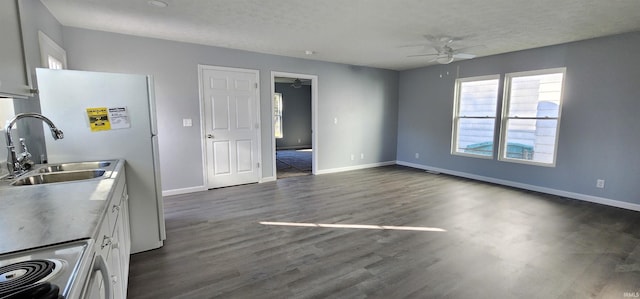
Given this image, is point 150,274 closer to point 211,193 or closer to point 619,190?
point 211,193

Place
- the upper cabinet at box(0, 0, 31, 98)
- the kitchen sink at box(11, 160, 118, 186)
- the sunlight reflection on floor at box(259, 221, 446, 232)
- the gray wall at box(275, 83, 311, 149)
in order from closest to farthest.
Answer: the upper cabinet at box(0, 0, 31, 98) < the kitchen sink at box(11, 160, 118, 186) < the sunlight reflection on floor at box(259, 221, 446, 232) < the gray wall at box(275, 83, 311, 149)

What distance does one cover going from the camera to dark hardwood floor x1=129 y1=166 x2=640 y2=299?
212 centimetres

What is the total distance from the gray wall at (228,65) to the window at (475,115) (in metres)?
1.62

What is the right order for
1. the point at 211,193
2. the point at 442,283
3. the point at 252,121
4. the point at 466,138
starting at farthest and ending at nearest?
the point at 466,138 < the point at 252,121 < the point at 211,193 < the point at 442,283

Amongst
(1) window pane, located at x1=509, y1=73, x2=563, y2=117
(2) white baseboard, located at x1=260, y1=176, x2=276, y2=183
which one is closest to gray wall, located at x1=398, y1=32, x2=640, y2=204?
(1) window pane, located at x1=509, y1=73, x2=563, y2=117

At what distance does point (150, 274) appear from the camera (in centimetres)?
228

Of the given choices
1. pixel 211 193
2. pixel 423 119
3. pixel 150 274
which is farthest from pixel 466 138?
pixel 150 274

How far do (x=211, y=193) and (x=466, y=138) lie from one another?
5007mm

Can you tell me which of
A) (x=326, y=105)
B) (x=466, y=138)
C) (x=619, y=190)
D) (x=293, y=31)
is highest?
(x=293, y=31)

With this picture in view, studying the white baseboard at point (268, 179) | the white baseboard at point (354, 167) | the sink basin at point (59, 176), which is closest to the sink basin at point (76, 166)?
the sink basin at point (59, 176)

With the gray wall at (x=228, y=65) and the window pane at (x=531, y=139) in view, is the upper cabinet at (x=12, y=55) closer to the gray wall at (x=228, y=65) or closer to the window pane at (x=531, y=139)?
the gray wall at (x=228, y=65)

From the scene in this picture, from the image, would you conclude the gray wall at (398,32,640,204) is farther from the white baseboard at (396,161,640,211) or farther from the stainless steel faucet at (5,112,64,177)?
the stainless steel faucet at (5,112,64,177)

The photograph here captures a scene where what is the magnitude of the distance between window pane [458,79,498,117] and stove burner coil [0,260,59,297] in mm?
6116

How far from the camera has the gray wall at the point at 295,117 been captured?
34.3 ft
